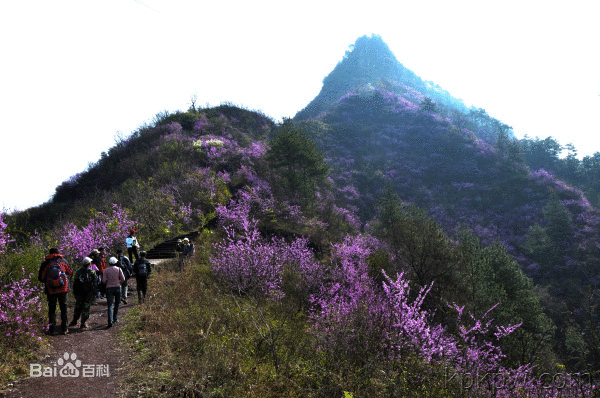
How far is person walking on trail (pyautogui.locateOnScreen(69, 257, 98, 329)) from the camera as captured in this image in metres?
8.09

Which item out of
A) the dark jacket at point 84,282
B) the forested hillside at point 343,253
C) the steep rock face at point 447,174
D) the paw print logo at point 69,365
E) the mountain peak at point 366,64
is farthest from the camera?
the mountain peak at point 366,64

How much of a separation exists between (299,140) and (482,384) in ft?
82.4

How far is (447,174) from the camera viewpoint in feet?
171

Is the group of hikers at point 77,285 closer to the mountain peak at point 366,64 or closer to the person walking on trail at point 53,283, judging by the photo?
the person walking on trail at point 53,283

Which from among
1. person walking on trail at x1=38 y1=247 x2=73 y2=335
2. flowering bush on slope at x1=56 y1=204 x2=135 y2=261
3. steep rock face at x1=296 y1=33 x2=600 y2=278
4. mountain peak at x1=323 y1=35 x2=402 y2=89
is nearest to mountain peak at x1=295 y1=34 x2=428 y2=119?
mountain peak at x1=323 y1=35 x2=402 y2=89

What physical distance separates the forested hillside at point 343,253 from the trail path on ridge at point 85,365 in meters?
0.52

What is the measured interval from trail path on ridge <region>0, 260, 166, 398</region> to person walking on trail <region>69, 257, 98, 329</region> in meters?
0.38

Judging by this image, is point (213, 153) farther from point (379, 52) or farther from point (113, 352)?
point (379, 52)

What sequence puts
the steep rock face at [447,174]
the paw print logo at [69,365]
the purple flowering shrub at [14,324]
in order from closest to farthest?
the purple flowering shrub at [14,324] → the paw print logo at [69,365] → the steep rock face at [447,174]

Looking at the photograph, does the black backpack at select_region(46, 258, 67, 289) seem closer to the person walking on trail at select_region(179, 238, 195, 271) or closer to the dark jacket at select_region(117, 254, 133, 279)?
the dark jacket at select_region(117, 254, 133, 279)

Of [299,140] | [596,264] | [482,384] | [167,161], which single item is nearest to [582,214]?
[596,264]

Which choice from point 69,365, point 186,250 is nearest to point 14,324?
point 69,365

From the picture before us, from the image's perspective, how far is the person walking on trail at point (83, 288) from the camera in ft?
26.5

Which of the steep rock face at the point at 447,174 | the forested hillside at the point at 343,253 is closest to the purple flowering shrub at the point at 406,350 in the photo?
the forested hillside at the point at 343,253
